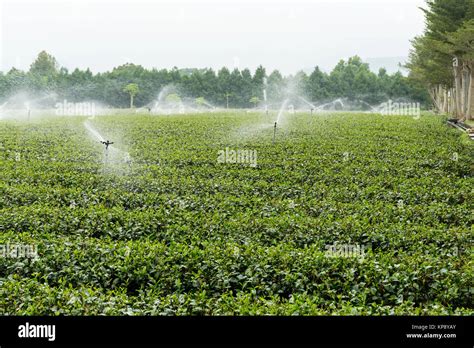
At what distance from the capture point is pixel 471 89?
136 ft

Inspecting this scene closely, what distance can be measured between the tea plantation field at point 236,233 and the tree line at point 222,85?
49211 mm

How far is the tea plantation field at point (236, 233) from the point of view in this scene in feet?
24.4

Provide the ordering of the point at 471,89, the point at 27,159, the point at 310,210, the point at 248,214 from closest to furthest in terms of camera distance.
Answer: the point at 248,214, the point at 310,210, the point at 27,159, the point at 471,89

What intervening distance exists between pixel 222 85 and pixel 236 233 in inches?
2965

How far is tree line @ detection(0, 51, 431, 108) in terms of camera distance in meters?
70.1

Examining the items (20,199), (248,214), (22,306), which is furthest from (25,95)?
(22,306)

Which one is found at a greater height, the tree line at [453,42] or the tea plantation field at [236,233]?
the tree line at [453,42]

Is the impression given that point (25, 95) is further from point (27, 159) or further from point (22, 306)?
point (22, 306)

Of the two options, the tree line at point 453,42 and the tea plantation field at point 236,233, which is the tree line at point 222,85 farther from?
the tea plantation field at point 236,233

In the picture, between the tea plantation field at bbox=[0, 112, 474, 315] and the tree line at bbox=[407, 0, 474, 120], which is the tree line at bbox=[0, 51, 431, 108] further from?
the tea plantation field at bbox=[0, 112, 474, 315]
